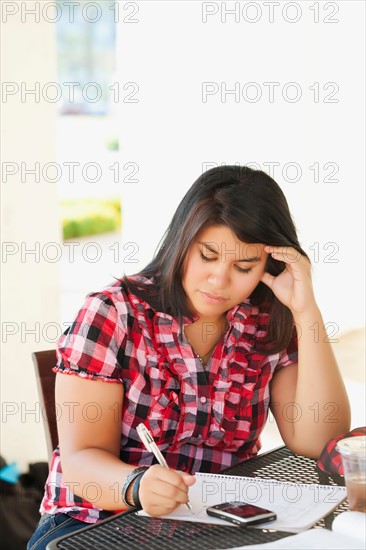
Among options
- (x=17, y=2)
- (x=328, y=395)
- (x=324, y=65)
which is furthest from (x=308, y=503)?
(x=324, y=65)

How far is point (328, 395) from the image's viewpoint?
171 cm

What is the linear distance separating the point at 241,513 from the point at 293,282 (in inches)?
23.7

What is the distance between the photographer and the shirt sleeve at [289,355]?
5.81 feet

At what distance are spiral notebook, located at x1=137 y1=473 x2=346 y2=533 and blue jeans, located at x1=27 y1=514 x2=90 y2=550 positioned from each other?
0.28 metres

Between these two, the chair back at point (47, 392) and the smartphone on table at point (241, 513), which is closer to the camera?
the smartphone on table at point (241, 513)

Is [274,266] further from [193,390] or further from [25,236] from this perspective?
[25,236]

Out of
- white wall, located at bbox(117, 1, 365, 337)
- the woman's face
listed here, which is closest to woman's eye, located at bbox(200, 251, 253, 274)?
the woman's face

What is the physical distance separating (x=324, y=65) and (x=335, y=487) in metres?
4.01

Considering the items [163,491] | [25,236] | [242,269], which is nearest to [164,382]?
[242,269]

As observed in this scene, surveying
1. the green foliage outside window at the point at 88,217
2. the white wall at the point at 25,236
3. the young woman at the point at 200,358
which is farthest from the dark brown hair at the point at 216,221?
the green foliage outside window at the point at 88,217

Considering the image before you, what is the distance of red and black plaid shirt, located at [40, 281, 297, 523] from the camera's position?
5.10ft

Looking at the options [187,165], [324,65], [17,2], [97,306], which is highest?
[324,65]

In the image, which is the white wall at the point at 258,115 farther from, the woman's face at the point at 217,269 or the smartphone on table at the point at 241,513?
the smartphone on table at the point at 241,513

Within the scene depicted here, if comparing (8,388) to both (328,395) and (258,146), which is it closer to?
(328,395)
